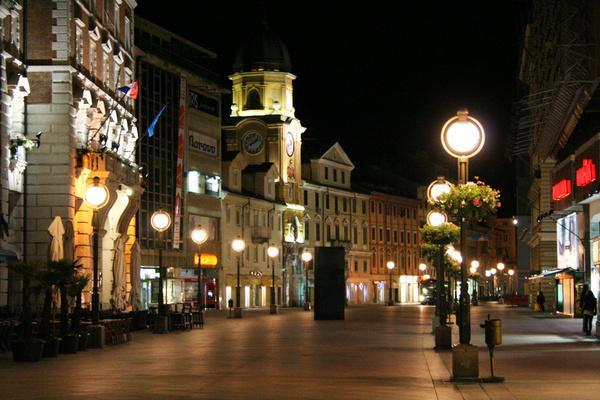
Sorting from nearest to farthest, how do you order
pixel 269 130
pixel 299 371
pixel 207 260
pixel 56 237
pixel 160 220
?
pixel 299 371, pixel 56 237, pixel 160 220, pixel 207 260, pixel 269 130

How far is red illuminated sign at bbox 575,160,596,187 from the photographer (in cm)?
5306

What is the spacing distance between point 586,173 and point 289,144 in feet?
206

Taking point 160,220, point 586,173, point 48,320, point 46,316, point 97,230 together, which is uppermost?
point 586,173

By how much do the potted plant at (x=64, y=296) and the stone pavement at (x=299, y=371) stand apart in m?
0.48

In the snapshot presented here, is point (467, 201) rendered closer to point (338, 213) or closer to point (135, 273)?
point (135, 273)

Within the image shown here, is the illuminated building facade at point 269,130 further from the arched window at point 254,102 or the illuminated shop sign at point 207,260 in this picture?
the illuminated shop sign at point 207,260

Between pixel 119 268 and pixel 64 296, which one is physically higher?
pixel 119 268

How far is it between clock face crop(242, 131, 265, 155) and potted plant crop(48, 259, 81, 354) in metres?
81.5

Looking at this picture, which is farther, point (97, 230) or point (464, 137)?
point (97, 230)

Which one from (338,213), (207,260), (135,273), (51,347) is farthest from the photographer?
(338,213)

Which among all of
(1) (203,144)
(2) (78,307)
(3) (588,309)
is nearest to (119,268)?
(2) (78,307)

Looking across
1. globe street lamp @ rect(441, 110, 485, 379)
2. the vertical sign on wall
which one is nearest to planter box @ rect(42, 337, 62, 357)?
globe street lamp @ rect(441, 110, 485, 379)

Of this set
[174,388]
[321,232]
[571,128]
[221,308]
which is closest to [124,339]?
[174,388]

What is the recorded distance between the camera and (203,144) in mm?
95000
